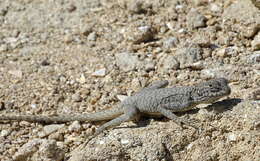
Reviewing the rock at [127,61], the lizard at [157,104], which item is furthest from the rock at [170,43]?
the lizard at [157,104]

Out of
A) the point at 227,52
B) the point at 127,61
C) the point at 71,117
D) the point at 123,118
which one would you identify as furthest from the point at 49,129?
the point at 227,52

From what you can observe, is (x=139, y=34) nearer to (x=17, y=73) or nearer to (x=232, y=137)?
(x=17, y=73)

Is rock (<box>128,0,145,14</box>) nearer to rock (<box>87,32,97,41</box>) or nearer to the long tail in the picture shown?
rock (<box>87,32,97,41</box>)

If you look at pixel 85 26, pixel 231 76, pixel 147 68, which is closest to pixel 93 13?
pixel 85 26

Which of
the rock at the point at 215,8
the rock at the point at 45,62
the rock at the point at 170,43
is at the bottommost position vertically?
the rock at the point at 45,62

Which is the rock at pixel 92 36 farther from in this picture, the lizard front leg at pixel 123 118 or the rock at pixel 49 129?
the lizard front leg at pixel 123 118
